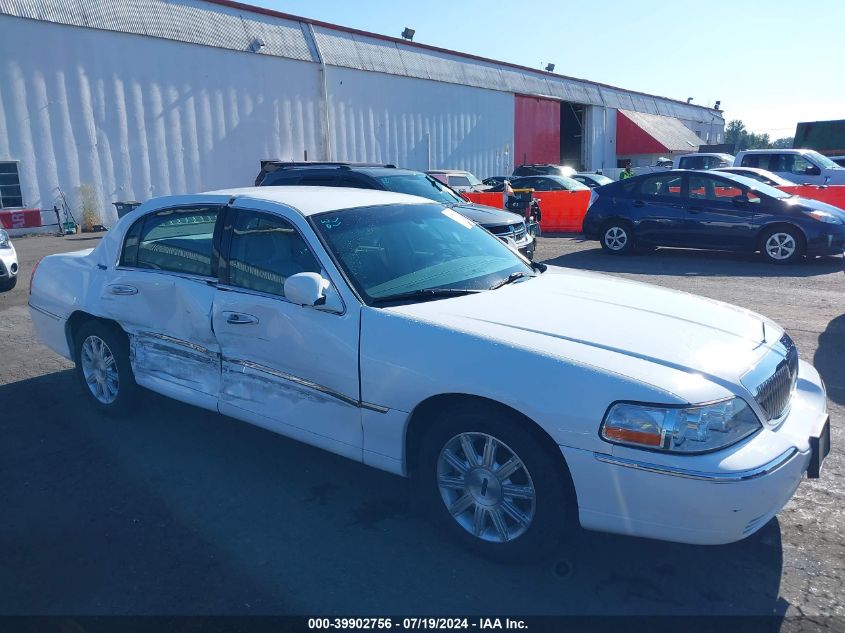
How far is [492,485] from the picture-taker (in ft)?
10.0

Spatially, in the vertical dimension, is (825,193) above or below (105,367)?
above

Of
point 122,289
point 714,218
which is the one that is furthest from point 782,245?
point 122,289

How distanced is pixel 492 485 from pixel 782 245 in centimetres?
971

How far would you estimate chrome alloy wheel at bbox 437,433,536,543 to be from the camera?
2998 mm

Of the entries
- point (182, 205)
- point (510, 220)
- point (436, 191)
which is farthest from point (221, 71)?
point (182, 205)

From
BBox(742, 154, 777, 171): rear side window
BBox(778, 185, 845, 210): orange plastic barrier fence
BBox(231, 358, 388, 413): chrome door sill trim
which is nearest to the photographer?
BBox(231, 358, 388, 413): chrome door sill trim

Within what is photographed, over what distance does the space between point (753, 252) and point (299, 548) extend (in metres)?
10.3

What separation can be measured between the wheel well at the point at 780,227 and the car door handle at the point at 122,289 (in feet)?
32.1

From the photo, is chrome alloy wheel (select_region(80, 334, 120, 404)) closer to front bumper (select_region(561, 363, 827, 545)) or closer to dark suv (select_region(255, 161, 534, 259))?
front bumper (select_region(561, 363, 827, 545))

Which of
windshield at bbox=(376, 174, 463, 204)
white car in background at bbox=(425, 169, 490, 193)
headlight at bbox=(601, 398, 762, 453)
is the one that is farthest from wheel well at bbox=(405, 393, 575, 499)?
white car in background at bbox=(425, 169, 490, 193)

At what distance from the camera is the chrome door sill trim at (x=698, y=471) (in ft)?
8.46

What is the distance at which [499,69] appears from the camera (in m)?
34.7

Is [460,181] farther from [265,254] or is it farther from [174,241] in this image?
[265,254]

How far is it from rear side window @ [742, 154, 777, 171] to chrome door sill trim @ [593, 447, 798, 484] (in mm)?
16645
